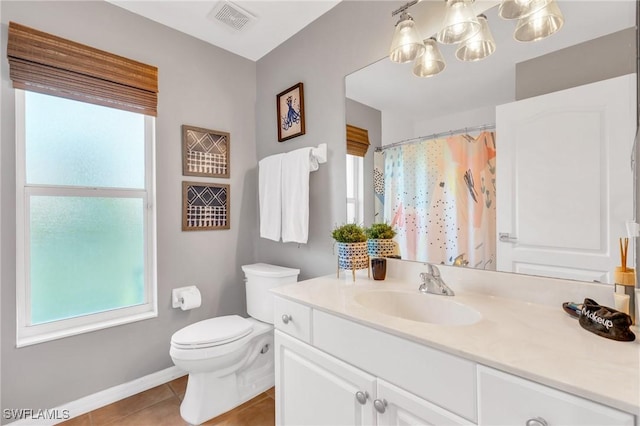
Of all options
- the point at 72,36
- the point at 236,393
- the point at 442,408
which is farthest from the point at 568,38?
the point at 72,36

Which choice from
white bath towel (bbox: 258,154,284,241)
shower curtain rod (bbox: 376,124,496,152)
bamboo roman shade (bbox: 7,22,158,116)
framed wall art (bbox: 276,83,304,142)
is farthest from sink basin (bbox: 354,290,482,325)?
bamboo roman shade (bbox: 7,22,158,116)

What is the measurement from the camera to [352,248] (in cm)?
143

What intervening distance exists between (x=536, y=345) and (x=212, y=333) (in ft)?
4.91

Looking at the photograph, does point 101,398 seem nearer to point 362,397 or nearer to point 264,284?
point 264,284

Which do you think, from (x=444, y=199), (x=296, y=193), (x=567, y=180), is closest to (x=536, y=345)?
(x=567, y=180)

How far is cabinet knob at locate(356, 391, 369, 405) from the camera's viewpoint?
906mm

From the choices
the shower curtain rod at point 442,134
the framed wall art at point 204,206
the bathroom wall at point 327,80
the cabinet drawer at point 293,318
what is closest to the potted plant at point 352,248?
the bathroom wall at point 327,80

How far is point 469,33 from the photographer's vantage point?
113 cm

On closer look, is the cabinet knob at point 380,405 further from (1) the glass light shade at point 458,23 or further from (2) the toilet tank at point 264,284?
(1) the glass light shade at point 458,23

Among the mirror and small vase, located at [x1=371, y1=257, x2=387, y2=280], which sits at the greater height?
the mirror

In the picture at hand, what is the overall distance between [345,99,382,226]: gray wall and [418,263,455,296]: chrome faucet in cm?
46

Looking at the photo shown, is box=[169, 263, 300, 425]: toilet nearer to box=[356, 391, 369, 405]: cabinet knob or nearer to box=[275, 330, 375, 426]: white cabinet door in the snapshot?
box=[275, 330, 375, 426]: white cabinet door

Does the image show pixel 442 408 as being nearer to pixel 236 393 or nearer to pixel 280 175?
pixel 236 393

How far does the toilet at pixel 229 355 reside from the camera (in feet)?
4.99
